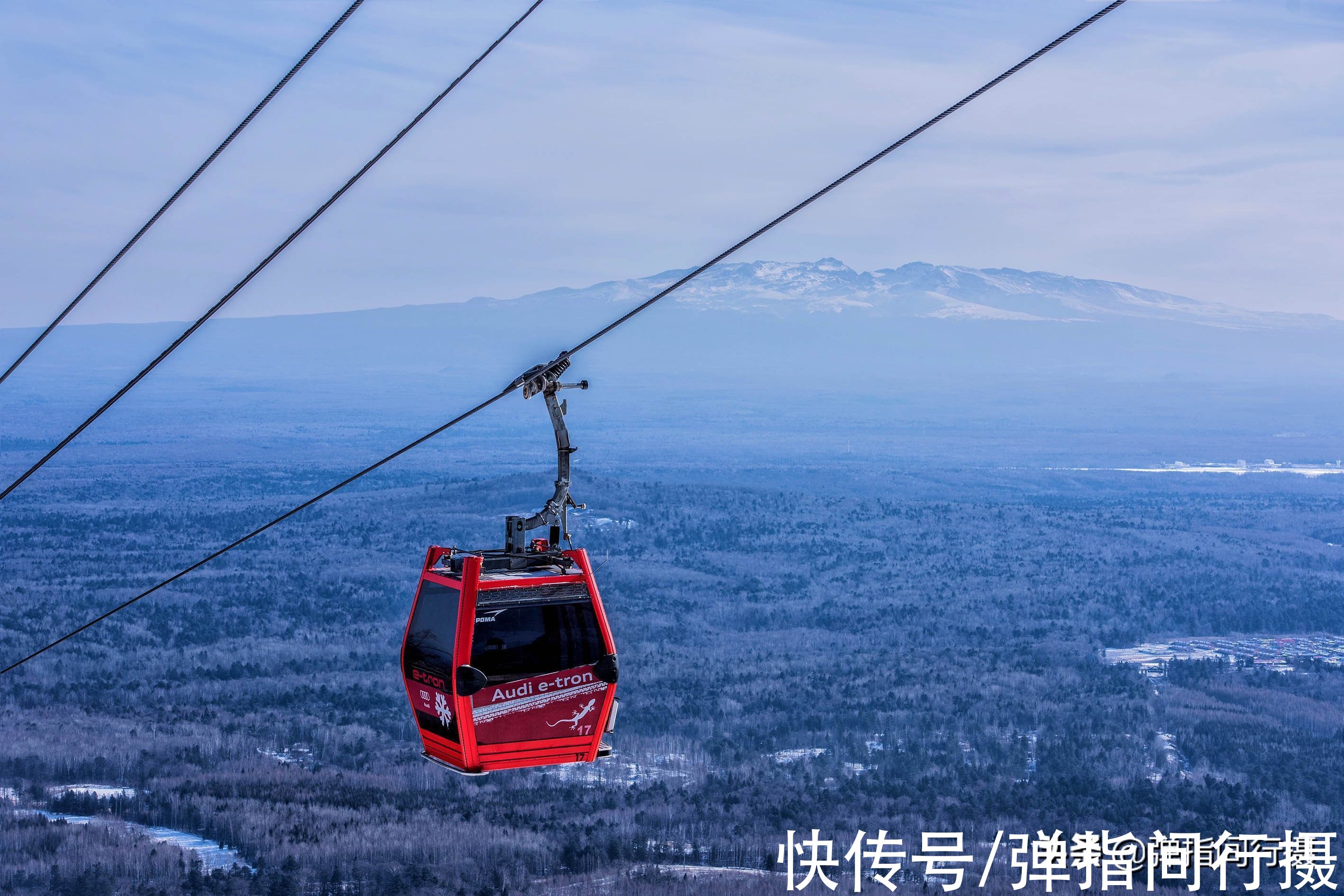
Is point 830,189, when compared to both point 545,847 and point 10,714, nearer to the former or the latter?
point 545,847

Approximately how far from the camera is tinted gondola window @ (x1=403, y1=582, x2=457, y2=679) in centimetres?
1428

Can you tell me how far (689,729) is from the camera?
15950 centimetres

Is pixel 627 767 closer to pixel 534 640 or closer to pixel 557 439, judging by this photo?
pixel 534 640

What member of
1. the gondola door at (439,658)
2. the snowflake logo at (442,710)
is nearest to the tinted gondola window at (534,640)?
the gondola door at (439,658)

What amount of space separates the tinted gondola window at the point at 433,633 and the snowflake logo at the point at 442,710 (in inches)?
9.5

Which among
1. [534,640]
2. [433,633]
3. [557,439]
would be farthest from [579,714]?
[557,439]

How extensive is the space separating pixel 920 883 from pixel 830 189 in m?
115

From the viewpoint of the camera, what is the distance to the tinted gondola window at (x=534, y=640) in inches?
559

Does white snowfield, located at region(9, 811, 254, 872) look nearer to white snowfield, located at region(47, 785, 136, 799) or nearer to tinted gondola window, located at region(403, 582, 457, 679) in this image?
white snowfield, located at region(47, 785, 136, 799)

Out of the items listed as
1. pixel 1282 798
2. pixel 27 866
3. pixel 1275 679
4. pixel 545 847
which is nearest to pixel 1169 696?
pixel 1275 679

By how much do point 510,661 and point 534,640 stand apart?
0.32 m

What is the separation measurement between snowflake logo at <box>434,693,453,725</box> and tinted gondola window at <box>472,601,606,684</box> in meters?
0.58

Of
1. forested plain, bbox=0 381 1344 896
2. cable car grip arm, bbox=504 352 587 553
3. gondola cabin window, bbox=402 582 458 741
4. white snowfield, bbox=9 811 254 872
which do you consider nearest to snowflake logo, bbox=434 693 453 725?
gondola cabin window, bbox=402 582 458 741

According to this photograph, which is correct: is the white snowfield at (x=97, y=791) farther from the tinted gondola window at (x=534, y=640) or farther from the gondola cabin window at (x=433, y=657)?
the tinted gondola window at (x=534, y=640)
